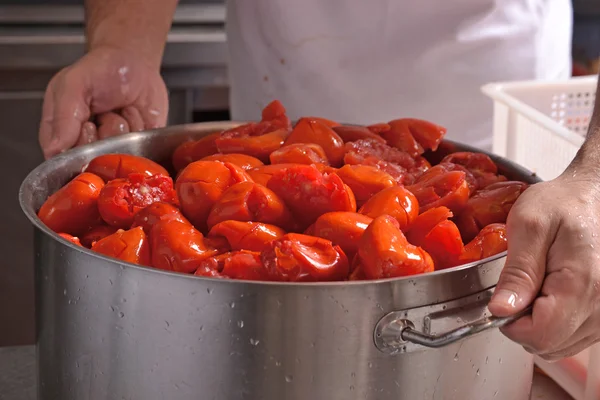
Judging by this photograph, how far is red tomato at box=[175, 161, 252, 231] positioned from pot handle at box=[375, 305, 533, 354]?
0.82ft

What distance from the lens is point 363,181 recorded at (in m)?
0.88

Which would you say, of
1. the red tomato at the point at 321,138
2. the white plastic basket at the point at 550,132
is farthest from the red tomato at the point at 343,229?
the white plastic basket at the point at 550,132

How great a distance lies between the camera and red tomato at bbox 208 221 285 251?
77 centimetres

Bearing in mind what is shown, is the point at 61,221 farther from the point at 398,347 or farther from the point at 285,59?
the point at 285,59

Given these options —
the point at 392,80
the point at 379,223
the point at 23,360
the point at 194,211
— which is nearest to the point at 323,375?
the point at 379,223

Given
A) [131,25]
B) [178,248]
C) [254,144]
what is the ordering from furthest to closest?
[131,25]
[254,144]
[178,248]

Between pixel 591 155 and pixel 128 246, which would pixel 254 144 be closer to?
pixel 128 246

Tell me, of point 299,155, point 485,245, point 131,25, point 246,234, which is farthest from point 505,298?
point 131,25

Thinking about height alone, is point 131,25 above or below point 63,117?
above

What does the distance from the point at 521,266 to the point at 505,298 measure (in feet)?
0.12

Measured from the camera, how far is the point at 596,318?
698mm

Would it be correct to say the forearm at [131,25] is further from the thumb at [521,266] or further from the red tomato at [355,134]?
the thumb at [521,266]

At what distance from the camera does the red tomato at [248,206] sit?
0.80m

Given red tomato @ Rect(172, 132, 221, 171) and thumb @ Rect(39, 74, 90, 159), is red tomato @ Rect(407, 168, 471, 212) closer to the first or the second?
red tomato @ Rect(172, 132, 221, 171)
